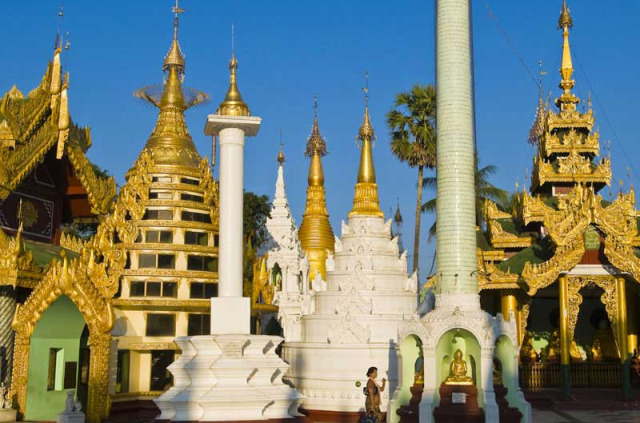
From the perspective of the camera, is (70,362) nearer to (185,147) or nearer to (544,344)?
(185,147)

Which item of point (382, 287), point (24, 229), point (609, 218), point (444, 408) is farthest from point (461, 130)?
point (24, 229)

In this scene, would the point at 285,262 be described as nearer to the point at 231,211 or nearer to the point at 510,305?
the point at 510,305

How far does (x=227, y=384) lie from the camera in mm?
15898

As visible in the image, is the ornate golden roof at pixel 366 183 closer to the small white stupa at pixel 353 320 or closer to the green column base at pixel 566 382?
the small white stupa at pixel 353 320

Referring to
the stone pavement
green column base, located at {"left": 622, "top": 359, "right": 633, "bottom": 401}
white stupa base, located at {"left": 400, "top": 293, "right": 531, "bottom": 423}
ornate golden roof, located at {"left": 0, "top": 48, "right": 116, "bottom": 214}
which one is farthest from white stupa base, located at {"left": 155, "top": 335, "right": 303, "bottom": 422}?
green column base, located at {"left": 622, "top": 359, "right": 633, "bottom": 401}

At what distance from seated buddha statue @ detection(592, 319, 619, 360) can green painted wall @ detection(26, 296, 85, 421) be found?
16279mm

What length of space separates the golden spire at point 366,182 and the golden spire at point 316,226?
1556cm

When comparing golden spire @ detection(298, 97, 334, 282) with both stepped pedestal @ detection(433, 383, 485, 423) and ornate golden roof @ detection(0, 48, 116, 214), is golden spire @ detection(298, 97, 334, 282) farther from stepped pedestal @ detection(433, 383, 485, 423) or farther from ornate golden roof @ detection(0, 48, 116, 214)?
stepped pedestal @ detection(433, 383, 485, 423)

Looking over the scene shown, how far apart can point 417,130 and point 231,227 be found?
1881cm

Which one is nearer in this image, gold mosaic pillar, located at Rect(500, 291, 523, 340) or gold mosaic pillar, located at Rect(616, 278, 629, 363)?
gold mosaic pillar, located at Rect(616, 278, 629, 363)

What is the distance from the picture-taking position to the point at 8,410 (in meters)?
19.4

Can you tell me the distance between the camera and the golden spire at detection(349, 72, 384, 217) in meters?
25.2

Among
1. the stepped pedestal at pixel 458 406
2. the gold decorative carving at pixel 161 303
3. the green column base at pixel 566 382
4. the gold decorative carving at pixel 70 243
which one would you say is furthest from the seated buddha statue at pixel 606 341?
the gold decorative carving at pixel 70 243

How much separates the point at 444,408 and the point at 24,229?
12931 millimetres
